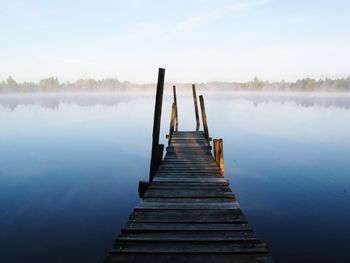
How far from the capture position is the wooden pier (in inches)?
140

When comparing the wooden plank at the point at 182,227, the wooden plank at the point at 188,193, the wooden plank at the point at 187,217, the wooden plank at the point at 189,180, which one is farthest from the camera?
the wooden plank at the point at 189,180

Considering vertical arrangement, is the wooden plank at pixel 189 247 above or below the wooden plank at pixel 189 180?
above

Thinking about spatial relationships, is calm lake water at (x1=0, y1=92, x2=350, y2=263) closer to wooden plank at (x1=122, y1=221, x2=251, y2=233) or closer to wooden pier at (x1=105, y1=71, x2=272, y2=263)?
wooden pier at (x1=105, y1=71, x2=272, y2=263)

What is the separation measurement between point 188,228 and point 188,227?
0.04 metres

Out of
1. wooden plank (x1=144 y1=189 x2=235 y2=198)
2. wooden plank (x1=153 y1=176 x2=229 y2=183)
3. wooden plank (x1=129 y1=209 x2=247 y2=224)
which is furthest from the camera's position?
wooden plank (x1=153 y1=176 x2=229 y2=183)

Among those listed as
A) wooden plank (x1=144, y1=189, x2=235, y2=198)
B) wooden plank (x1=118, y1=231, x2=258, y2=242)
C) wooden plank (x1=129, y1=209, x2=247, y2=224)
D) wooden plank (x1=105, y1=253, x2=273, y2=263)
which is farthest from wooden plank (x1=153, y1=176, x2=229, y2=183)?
wooden plank (x1=105, y1=253, x2=273, y2=263)

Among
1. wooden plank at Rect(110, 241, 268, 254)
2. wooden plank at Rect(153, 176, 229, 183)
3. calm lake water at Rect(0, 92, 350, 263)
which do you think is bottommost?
calm lake water at Rect(0, 92, 350, 263)

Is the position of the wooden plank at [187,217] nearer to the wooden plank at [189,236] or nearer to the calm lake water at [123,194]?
the wooden plank at [189,236]

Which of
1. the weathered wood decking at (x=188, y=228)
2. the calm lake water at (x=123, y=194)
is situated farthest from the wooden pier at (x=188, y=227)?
the calm lake water at (x=123, y=194)

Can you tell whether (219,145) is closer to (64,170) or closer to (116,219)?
(116,219)

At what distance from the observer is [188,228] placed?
422 centimetres

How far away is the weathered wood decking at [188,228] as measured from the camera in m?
3.55

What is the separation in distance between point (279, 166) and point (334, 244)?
7710mm

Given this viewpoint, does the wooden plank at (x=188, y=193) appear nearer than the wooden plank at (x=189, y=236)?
No
